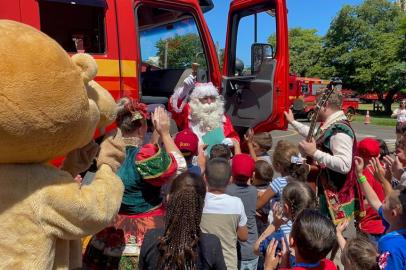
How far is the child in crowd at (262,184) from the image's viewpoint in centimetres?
353

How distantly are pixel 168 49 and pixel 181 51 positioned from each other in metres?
0.19

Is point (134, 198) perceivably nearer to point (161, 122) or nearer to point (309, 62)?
point (161, 122)

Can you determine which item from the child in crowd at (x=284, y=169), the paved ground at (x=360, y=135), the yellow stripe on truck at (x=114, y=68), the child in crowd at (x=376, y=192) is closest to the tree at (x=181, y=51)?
the yellow stripe on truck at (x=114, y=68)

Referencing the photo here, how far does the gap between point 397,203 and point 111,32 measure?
294 cm

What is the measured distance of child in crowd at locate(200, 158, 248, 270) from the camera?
9.19 ft

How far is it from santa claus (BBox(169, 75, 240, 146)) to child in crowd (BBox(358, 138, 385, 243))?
162 cm

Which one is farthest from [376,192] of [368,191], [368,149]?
[368,191]

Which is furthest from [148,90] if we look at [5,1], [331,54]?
[331,54]

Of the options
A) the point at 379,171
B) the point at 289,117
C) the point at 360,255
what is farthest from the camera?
the point at 289,117

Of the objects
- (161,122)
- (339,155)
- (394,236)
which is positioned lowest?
(394,236)

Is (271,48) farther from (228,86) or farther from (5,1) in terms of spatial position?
(5,1)

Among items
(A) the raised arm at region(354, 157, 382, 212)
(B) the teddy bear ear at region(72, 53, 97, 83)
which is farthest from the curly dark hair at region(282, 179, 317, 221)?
(B) the teddy bear ear at region(72, 53, 97, 83)

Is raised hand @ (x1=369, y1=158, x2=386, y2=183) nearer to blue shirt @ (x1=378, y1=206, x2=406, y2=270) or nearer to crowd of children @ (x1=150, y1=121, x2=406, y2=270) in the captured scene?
crowd of children @ (x1=150, y1=121, x2=406, y2=270)

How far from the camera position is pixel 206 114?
205 inches
